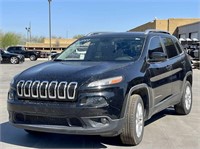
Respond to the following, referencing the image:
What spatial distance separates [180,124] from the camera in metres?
6.78

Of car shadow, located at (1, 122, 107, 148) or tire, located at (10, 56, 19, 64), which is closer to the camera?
car shadow, located at (1, 122, 107, 148)

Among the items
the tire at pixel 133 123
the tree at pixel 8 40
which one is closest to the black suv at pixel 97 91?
the tire at pixel 133 123

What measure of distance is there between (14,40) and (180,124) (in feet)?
299

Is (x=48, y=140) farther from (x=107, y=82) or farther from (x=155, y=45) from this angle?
(x=155, y=45)

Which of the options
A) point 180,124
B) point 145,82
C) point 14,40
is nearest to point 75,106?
point 145,82

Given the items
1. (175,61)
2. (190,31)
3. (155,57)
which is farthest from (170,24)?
(155,57)

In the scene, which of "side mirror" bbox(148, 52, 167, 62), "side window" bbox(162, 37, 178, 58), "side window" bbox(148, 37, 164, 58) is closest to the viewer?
"side mirror" bbox(148, 52, 167, 62)

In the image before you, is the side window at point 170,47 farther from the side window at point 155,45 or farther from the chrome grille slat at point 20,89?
the chrome grille slat at point 20,89

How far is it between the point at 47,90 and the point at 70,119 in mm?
520

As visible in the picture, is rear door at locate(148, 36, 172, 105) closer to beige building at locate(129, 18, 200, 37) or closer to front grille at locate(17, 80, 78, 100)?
front grille at locate(17, 80, 78, 100)

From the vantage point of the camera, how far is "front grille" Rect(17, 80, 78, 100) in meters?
4.65

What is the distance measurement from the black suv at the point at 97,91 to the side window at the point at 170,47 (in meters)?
0.77

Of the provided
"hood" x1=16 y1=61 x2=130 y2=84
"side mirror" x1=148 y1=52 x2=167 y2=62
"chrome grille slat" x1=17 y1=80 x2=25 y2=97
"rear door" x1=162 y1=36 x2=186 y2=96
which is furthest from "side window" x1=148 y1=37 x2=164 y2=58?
"chrome grille slat" x1=17 y1=80 x2=25 y2=97

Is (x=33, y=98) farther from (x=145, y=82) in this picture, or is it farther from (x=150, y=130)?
(x=150, y=130)
